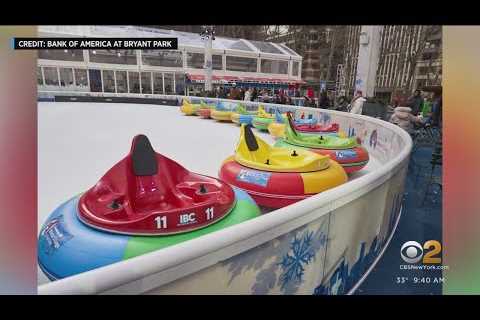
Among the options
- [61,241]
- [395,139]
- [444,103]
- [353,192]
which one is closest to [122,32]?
[61,241]

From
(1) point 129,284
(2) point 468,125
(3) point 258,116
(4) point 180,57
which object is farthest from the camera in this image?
(3) point 258,116

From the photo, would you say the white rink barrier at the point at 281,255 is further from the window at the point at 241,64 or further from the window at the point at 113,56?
the window at the point at 241,64

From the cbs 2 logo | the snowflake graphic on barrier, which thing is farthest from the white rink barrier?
the cbs 2 logo

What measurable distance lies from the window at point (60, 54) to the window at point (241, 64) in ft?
6.80

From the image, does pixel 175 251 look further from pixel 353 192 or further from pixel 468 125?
pixel 468 125

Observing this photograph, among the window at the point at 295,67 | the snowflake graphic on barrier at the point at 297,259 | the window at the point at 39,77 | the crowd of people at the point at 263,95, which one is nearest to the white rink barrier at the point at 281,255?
the snowflake graphic on barrier at the point at 297,259

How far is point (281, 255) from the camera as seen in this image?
972mm

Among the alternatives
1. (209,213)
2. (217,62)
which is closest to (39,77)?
(209,213)

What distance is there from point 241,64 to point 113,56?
218 centimetres

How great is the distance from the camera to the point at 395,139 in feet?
9.03

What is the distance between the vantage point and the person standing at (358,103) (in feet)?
13.2

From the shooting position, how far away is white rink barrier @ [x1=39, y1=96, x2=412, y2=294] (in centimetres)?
75

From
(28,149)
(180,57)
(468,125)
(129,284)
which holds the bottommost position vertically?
(129,284)

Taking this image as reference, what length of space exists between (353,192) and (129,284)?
0.84 m
